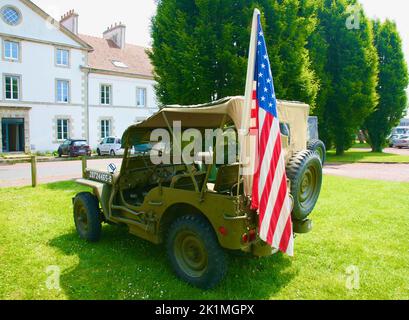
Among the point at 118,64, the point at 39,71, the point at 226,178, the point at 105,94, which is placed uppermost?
the point at 118,64

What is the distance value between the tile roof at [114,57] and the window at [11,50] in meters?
5.82

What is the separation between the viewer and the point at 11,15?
25.8 meters

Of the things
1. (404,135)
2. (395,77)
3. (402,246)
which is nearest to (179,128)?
(402,246)

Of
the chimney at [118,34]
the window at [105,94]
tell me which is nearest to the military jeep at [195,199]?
the window at [105,94]

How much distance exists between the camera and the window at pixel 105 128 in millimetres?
31688

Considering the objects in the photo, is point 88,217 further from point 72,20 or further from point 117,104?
point 72,20

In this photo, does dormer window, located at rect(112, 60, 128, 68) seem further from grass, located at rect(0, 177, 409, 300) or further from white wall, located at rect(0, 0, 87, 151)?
grass, located at rect(0, 177, 409, 300)

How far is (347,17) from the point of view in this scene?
76.2 feet

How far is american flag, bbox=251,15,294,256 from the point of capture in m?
3.62

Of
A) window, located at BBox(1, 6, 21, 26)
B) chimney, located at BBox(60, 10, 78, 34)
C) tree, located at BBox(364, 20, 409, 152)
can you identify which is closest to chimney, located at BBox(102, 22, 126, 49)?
chimney, located at BBox(60, 10, 78, 34)

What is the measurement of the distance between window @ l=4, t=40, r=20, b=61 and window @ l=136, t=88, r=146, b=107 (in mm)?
11099

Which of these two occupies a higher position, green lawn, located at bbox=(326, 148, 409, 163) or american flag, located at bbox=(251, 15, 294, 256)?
american flag, located at bbox=(251, 15, 294, 256)

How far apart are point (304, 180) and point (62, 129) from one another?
1096 inches

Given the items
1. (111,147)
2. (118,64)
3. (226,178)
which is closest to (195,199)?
(226,178)
